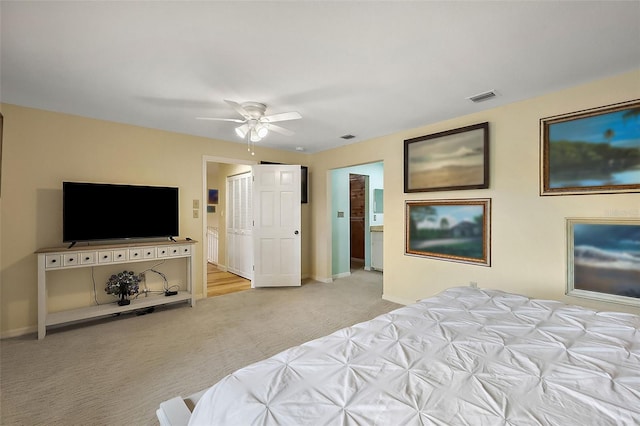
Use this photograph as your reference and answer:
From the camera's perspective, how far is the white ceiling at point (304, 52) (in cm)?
167

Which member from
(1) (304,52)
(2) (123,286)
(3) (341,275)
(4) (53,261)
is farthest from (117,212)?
(3) (341,275)

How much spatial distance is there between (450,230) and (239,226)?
12.7 ft

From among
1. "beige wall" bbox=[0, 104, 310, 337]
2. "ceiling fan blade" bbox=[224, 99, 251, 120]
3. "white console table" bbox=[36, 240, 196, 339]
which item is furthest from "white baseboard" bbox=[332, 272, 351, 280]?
"ceiling fan blade" bbox=[224, 99, 251, 120]

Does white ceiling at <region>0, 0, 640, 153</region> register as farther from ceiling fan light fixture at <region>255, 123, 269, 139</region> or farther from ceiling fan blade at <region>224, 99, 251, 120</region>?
ceiling fan light fixture at <region>255, 123, 269, 139</region>

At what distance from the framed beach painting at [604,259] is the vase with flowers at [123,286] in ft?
15.5

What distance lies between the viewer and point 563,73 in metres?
2.37

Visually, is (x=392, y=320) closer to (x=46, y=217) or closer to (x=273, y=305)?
(x=273, y=305)

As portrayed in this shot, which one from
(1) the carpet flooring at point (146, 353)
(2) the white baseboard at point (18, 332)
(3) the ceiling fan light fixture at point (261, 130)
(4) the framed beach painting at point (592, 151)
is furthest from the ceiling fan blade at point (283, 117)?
(2) the white baseboard at point (18, 332)

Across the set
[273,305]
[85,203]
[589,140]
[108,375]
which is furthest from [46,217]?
[589,140]

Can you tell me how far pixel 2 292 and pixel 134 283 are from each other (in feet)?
3.79

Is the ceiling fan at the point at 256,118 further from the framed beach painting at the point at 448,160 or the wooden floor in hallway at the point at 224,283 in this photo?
the wooden floor in hallway at the point at 224,283

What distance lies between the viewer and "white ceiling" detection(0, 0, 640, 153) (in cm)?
167

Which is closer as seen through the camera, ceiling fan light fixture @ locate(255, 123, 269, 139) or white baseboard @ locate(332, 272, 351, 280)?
ceiling fan light fixture @ locate(255, 123, 269, 139)

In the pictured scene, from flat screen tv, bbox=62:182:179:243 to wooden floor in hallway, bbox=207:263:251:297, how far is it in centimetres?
131
